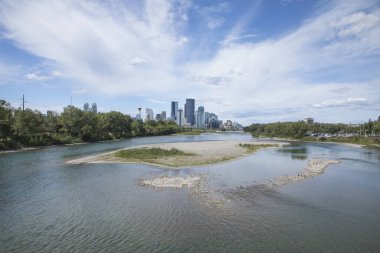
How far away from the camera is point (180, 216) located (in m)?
26.1

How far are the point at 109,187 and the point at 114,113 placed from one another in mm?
128528

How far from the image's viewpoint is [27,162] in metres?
56.6

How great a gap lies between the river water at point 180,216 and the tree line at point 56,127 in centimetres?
4866

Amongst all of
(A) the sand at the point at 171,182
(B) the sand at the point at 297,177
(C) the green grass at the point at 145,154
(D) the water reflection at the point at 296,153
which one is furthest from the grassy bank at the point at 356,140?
(A) the sand at the point at 171,182

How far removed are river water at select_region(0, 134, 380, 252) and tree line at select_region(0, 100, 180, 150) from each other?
1916 inches

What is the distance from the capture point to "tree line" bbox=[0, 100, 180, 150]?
85125mm

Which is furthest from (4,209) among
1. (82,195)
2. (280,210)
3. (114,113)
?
(114,113)

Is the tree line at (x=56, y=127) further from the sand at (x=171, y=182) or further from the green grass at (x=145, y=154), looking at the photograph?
the sand at (x=171, y=182)

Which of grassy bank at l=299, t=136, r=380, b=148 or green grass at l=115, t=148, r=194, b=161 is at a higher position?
grassy bank at l=299, t=136, r=380, b=148

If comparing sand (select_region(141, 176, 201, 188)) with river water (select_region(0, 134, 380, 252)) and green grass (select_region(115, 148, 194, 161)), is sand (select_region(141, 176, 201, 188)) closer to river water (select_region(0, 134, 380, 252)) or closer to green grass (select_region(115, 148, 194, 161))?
river water (select_region(0, 134, 380, 252))

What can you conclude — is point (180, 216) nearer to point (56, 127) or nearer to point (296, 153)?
point (296, 153)

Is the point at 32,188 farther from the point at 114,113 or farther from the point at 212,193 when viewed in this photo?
the point at 114,113

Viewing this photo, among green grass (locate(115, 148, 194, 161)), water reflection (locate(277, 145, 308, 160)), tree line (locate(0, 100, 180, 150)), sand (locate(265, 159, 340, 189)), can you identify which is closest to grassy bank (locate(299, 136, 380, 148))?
water reflection (locate(277, 145, 308, 160))

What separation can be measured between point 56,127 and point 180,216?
102604 mm
